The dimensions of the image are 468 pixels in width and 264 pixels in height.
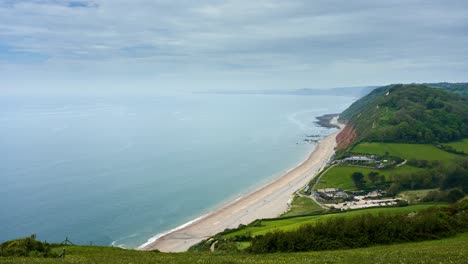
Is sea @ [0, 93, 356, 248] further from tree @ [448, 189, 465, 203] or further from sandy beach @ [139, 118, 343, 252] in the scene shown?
tree @ [448, 189, 465, 203]

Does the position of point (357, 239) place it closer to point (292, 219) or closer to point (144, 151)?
point (292, 219)

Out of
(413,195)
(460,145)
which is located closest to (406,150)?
(460,145)

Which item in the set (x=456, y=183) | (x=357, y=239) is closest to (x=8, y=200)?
(x=357, y=239)

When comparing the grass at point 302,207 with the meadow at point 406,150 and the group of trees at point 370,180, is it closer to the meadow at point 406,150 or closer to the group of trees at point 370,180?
the group of trees at point 370,180

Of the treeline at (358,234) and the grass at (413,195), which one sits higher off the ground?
the treeline at (358,234)

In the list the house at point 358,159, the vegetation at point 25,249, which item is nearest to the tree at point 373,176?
the house at point 358,159

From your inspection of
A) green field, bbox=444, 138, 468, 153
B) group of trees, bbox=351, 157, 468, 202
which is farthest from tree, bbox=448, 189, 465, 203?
green field, bbox=444, 138, 468, 153
